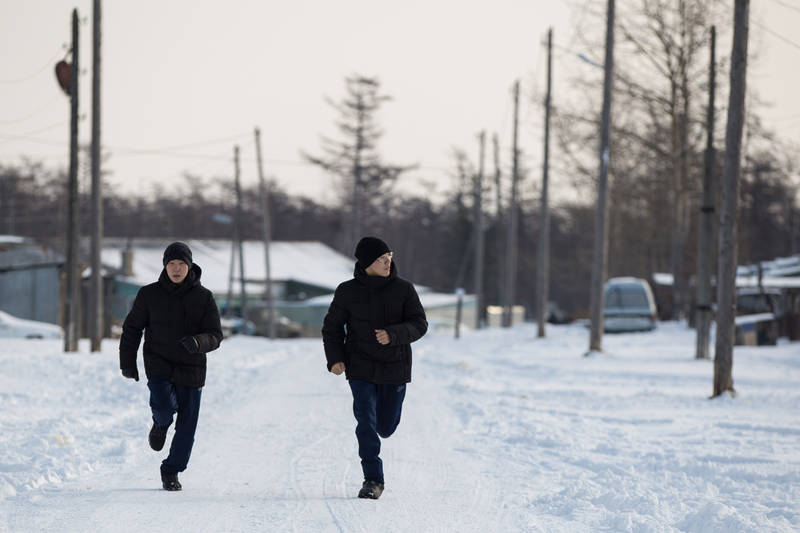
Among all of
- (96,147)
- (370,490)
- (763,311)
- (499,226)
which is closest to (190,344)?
(370,490)

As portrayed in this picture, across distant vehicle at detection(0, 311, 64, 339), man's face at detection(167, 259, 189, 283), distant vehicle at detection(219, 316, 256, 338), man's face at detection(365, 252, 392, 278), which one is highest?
man's face at detection(365, 252, 392, 278)

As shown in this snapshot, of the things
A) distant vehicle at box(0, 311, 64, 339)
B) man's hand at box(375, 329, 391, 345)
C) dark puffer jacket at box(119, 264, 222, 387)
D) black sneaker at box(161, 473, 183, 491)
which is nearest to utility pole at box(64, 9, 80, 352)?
distant vehicle at box(0, 311, 64, 339)

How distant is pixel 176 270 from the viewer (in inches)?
298

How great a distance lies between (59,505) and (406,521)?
2278mm

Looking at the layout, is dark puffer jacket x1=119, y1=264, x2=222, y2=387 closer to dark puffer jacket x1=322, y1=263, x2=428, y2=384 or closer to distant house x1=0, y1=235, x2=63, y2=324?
dark puffer jacket x1=322, y1=263, x2=428, y2=384

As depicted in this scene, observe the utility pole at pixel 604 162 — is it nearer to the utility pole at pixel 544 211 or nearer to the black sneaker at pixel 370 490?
the utility pole at pixel 544 211

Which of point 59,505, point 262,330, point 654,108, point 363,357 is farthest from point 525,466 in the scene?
point 262,330

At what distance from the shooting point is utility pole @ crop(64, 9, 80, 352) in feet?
76.2

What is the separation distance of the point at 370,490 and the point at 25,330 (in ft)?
90.2

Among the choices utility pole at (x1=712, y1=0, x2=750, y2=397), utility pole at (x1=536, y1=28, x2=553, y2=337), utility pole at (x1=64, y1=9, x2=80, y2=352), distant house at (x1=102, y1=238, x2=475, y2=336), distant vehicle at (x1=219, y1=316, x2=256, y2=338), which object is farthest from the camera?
distant house at (x1=102, y1=238, x2=475, y2=336)

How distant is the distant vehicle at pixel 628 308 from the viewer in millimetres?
37375

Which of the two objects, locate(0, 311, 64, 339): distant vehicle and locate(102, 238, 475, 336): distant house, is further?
locate(102, 238, 475, 336): distant house

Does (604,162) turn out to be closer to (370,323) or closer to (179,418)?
(370,323)

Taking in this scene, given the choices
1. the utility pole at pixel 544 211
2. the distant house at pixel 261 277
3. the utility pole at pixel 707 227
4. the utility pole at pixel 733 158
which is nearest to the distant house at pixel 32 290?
the distant house at pixel 261 277
